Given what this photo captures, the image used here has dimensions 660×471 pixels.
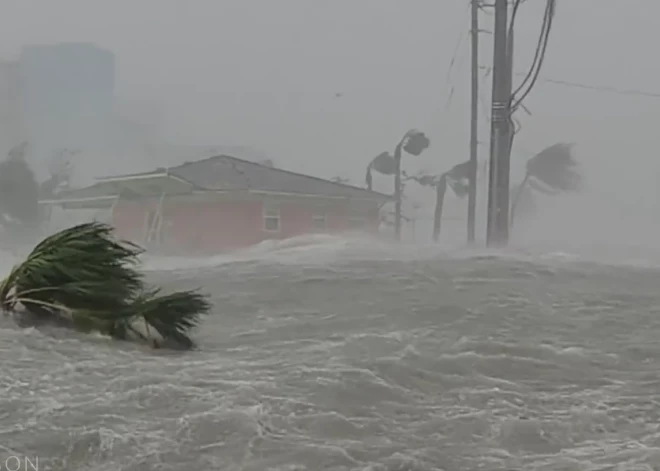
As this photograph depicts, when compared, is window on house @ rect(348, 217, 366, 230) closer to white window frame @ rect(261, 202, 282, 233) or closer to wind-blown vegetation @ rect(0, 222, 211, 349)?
white window frame @ rect(261, 202, 282, 233)

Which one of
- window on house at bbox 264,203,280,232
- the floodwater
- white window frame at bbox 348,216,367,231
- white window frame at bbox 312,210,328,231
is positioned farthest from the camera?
white window frame at bbox 348,216,367,231

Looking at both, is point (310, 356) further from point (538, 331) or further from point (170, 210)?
point (170, 210)

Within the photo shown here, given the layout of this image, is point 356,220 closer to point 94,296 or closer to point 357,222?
point 357,222

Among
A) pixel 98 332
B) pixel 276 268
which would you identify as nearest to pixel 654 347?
pixel 98 332

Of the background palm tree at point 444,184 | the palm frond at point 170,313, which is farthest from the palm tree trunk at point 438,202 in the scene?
the palm frond at point 170,313

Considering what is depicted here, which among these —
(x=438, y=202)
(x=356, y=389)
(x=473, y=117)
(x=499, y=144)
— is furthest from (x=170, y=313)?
(x=438, y=202)

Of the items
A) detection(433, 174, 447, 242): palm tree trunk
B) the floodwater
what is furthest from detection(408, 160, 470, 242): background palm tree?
the floodwater
